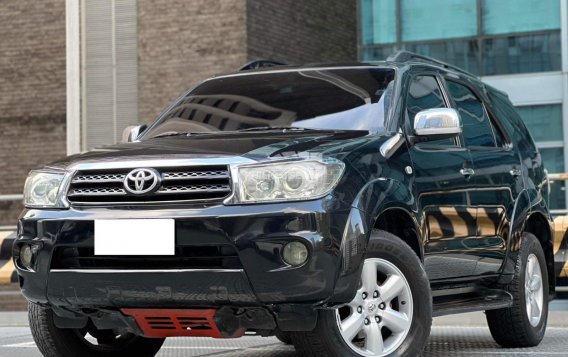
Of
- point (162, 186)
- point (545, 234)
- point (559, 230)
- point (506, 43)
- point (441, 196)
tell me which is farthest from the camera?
point (506, 43)

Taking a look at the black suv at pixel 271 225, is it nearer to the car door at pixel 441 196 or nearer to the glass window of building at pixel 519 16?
the car door at pixel 441 196

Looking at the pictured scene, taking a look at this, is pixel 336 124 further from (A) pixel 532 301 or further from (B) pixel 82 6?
(B) pixel 82 6

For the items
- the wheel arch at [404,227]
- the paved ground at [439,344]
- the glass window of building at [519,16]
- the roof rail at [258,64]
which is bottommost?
the paved ground at [439,344]

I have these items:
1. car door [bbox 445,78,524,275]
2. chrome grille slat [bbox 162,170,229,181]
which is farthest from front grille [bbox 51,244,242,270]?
car door [bbox 445,78,524,275]

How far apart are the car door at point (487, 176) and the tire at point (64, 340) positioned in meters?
2.11

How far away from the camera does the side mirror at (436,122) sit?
6676 mm

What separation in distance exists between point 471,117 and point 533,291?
4.21ft

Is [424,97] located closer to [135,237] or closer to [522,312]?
[522,312]

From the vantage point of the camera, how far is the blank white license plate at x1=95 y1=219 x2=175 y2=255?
568cm

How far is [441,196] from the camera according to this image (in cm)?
688

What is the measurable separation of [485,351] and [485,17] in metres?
14.7

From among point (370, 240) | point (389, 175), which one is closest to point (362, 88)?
point (389, 175)

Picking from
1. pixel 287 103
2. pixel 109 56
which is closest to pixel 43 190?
pixel 287 103

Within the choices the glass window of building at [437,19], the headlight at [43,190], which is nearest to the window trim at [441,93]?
the headlight at [43,190]
